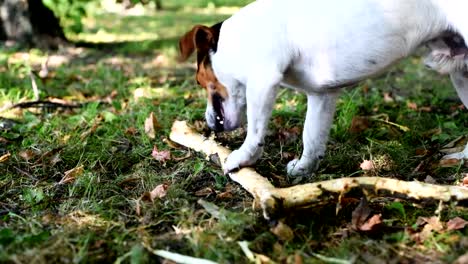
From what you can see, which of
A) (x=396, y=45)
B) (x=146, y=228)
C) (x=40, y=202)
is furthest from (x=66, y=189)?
(x=396, y=45)

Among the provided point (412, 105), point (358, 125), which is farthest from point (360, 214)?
point (412, 105)

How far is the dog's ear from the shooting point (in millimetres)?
3055

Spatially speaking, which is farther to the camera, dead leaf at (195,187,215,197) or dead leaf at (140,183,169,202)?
dead leaf at (195,187,215,197)

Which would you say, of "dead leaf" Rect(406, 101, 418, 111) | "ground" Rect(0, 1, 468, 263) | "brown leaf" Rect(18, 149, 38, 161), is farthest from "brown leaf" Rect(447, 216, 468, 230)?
"brown leaf" Rect(18, 149, 38, 161)

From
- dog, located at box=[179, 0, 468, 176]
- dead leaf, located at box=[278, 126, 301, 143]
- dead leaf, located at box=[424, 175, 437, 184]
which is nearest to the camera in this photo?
dog, located at box=[179, 0, 468, 176]

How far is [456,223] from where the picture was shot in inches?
87.0

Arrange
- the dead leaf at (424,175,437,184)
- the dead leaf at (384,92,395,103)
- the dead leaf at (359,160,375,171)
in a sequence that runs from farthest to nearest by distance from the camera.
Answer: the dead leaf at (384,92,395,103) → the dead leaf at (359,160,375,171) → the dead leaf at (424,175,437,184)

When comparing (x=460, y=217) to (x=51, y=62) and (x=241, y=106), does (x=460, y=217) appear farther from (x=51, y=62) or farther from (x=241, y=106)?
(x=51, y=62)

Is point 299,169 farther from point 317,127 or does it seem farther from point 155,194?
point 155,194

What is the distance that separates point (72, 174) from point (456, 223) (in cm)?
→ 187

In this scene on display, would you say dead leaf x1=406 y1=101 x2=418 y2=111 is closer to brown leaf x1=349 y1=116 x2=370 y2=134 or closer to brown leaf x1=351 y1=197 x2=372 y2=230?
brown leaf x1=349 y1=116 x2=370 y2=134

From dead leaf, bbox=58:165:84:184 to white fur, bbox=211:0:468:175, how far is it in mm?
783

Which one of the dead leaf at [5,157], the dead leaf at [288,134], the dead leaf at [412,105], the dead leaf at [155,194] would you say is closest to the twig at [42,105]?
the dead leaf at [5,157]

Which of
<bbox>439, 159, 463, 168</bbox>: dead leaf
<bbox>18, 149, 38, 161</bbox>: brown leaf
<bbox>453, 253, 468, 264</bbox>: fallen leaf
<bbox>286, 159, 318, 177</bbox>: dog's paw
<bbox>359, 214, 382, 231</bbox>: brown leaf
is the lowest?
<bbox>439, 159, 463, 168</bbox>: dead leaf
